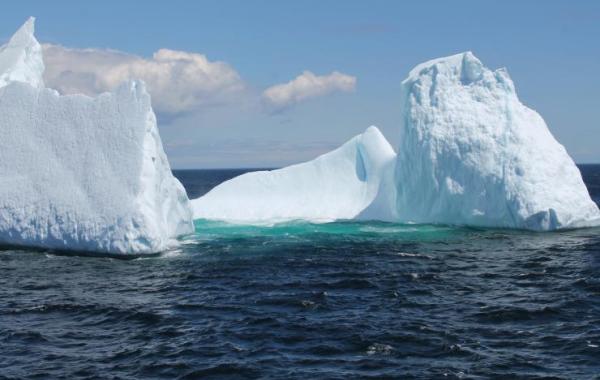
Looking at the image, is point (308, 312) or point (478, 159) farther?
point (478, 159)

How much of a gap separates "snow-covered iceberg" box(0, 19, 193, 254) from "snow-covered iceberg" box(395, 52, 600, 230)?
14.4 meters

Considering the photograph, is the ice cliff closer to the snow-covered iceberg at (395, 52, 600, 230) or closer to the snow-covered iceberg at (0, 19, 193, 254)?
the snow-covered iceberg at (395, 52, 600, 230)

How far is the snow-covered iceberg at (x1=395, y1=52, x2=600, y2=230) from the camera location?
32188 mm

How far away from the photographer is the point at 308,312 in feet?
57.2

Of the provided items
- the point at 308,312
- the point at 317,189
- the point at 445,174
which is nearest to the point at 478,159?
the point at 445,174

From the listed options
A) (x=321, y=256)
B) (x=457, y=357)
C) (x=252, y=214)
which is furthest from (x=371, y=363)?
(x=252, y=214)

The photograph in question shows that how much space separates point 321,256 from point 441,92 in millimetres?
14755

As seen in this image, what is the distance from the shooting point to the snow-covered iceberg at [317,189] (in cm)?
3959

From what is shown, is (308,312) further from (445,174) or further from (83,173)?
(445,174)

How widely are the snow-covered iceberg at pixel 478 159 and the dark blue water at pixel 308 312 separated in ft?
14.4

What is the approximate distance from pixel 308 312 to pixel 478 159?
19446mm

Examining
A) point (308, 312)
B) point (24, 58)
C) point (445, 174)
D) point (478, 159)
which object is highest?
point (24, 58)

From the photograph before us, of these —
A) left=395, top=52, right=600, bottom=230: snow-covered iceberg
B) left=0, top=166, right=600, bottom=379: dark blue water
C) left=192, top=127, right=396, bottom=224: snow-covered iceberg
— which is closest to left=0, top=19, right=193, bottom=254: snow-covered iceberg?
left=0, top=166, right=600, bottom=379: dark blue water

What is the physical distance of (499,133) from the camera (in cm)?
3384
